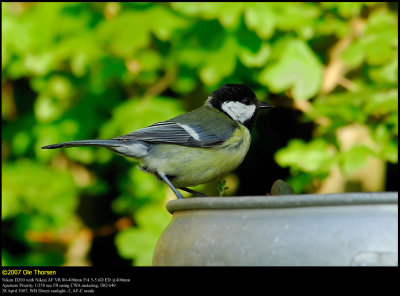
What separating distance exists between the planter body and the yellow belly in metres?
1.05

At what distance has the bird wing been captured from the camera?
230 centimetres

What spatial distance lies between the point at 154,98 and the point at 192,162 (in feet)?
4.27

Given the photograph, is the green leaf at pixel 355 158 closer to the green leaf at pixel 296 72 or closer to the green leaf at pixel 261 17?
the green leaf at pixel 296 72

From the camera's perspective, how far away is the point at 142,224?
358 centimetres

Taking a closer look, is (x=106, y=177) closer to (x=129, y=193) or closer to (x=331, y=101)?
(x=129, y=193)

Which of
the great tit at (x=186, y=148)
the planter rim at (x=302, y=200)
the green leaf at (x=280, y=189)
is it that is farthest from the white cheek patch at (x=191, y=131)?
the planter rim at (x=302, y=200)

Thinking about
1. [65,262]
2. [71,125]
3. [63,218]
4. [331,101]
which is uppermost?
[331,101]

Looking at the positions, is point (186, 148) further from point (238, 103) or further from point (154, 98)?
point (154, 98)

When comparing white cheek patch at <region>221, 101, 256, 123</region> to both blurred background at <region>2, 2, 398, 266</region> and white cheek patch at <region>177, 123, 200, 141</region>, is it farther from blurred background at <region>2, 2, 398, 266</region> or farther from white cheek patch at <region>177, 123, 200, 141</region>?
blurred background at <region>2, 2, 398, 266</region>

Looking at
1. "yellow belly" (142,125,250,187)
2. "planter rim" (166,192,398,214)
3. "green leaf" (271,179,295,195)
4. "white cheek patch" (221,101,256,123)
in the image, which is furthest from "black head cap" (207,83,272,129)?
"planter rim" (166,192,398,214)

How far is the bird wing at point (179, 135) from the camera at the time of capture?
230cm

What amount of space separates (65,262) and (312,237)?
3423 millimetres

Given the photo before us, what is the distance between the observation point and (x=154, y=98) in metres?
3.53

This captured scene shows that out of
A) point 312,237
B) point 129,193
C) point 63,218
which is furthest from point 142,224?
point 312,237
